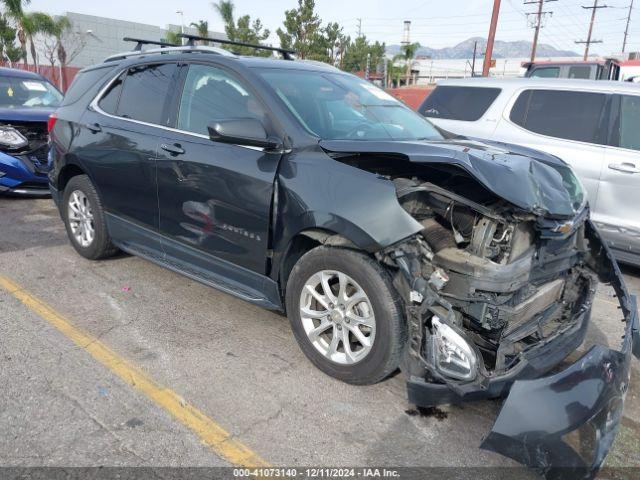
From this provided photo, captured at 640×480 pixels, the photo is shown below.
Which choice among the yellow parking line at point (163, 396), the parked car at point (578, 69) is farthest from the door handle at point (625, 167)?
the parked car at point (578, 69)

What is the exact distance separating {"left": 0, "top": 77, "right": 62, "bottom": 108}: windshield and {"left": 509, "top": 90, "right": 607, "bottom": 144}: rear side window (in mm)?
7299

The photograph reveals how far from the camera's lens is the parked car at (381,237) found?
2580 mm

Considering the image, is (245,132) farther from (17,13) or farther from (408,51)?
(408,51)

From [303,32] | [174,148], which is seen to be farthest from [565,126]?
[303,32]

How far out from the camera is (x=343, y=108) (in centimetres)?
375

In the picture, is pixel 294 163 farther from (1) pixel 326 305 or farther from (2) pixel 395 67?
Result: (2) pixel 395 67

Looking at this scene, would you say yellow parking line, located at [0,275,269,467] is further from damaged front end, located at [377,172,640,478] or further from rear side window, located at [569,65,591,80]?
rear side window, located at [569,65,591,80]

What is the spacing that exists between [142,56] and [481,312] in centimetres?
362

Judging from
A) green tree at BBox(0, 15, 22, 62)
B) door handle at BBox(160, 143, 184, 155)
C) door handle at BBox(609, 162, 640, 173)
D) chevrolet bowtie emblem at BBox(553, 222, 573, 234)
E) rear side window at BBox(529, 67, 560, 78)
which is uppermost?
green tree at BBox(0, 15, 22, 62)

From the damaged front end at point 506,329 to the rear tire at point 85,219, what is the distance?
118 inches

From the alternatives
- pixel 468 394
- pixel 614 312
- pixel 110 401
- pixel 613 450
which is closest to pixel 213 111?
pixel 110 401

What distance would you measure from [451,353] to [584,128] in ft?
13.4

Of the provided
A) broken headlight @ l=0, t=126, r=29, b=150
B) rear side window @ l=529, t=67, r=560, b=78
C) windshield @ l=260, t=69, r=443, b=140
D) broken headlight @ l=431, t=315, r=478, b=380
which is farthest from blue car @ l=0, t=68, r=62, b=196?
rear side window @ l=529, t=67, r=560, b=78

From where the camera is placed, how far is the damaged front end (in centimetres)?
227
